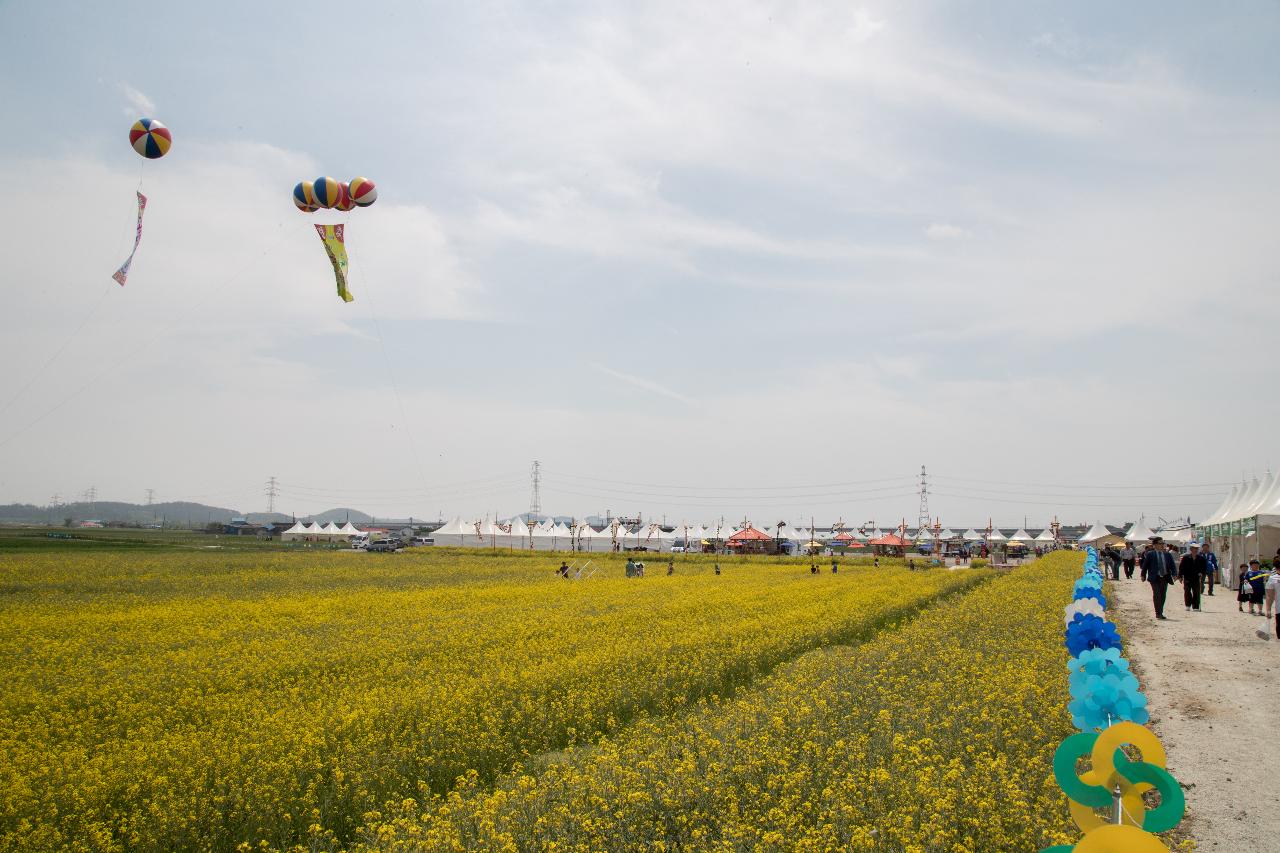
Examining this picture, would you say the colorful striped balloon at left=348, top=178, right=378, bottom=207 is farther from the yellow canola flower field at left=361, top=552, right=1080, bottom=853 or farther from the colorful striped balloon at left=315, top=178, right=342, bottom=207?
the yellow canola flower field at left=361, top=552, right=1080, bottom=853

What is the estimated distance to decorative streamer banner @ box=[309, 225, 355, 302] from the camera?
15.9 m

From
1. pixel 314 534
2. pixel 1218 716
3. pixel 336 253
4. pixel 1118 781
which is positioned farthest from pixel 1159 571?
pixel 314 534

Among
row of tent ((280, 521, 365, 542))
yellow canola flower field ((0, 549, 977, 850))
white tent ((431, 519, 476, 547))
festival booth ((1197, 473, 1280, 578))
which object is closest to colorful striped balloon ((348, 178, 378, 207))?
yellow canola flower field ((0, 549, 977, 850))

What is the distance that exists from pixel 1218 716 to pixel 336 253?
15.7 metres

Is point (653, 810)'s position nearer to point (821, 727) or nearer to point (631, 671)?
point (821, 727)

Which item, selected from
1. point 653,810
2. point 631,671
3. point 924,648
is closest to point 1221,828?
point 653,810

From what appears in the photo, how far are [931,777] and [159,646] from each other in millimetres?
13803

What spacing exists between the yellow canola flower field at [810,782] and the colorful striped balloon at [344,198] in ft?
40.3

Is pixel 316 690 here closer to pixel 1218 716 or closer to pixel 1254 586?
pixel 1218 716

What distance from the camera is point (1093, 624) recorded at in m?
7.61

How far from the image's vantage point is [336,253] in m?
16.0

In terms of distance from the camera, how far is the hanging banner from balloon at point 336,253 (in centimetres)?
1591

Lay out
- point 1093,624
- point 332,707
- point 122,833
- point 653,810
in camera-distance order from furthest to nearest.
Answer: point 332,707 < point 1093,624 < point 122,833 < point 653,810

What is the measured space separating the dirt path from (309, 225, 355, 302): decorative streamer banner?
576 inches
